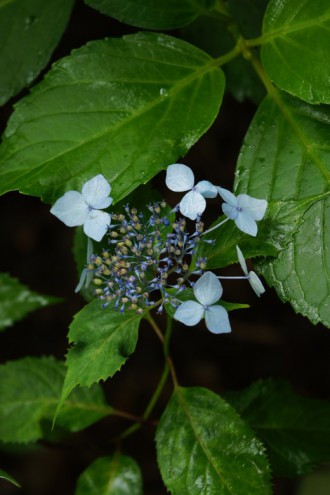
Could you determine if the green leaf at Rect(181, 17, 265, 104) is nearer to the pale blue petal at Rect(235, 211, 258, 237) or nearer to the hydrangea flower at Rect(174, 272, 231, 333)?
the pale blue petal at Rect(235, 211, 258, 237)

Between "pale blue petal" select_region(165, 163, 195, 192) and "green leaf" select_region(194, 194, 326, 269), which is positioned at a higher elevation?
"pale blue petal" select_region(165, 163, 195, 192)

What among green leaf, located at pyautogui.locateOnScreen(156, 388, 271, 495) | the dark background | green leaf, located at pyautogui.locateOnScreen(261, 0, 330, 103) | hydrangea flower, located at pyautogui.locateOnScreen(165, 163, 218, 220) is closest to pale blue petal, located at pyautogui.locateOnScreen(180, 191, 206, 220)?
hydrangea flower, located at pyautogui.locateOnScreen(165, 163, 218, 220)

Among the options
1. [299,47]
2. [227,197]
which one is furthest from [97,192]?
[299,47]

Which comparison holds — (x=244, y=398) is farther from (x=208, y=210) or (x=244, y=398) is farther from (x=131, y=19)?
(x=131, y=19)

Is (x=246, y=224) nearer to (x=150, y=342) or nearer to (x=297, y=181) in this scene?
(x=297, y=181)

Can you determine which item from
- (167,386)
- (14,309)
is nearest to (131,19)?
(14,309)

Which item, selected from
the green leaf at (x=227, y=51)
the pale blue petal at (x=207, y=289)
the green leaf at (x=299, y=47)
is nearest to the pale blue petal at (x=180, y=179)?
the pale blue petal at (x=207, y=289)
